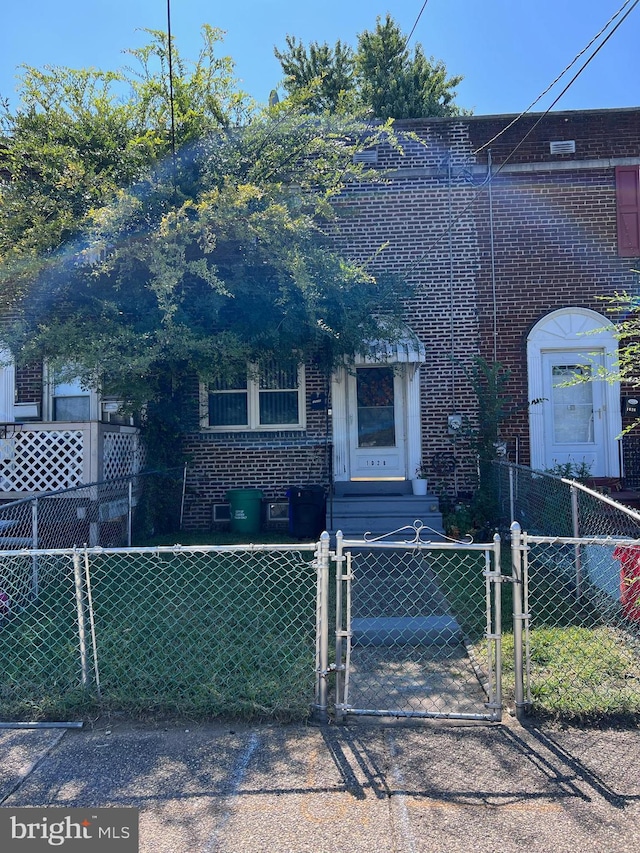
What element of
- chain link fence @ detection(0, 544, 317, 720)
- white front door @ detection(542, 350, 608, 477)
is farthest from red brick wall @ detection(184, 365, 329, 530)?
chain link fence @ detection(0, 544, 317, 720)

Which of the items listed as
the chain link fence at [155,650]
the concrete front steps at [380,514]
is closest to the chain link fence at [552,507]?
the concrete front steps at [380,514]

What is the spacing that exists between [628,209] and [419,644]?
28.4 feet

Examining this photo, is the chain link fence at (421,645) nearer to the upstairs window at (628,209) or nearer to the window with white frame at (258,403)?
the window with white frame at (258,403)

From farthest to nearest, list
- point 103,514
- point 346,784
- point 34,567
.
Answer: point 103,514
point 34,567
point 346,784

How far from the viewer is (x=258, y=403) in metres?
11.1

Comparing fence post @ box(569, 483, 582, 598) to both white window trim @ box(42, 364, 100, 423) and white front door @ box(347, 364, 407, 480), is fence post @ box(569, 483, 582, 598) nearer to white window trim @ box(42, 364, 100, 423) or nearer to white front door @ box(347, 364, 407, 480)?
white front door @ box(347, 364, 407, 480)

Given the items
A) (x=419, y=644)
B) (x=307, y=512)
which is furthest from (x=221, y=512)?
(x=419, y=644)

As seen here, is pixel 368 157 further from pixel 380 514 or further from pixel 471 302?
pixel 380 514

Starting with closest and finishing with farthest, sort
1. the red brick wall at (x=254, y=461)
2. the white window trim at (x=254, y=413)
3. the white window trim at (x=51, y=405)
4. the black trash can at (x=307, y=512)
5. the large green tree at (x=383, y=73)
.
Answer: the black trash can at (x=307, y=512), the red brick wall at (x=254, y=461), the white window trim at (x=254, y=413), the white window trim at (x=51, y=405), the large green tree at (x=383, y=73)

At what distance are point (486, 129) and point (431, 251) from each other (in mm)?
2218

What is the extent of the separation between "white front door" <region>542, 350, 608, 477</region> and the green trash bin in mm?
4829

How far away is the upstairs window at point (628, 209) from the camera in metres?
10.6

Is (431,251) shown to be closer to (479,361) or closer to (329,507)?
(479,361)

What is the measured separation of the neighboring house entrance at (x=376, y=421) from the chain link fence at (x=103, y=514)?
2793mm
